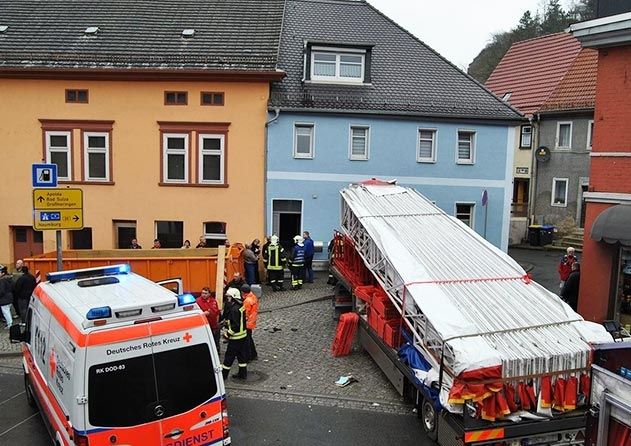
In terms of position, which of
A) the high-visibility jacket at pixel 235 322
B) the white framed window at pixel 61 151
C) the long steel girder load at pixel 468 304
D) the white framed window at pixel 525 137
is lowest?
the high-visibility jacket at pixel 235 322

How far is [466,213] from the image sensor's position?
2072 centimetres

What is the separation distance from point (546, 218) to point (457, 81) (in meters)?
10.9

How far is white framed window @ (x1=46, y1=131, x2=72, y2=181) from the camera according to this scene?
63.5ft

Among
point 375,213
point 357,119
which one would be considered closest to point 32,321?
point 375,213

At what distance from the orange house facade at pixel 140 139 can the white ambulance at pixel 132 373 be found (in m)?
12.8

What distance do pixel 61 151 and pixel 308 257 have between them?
9282mm

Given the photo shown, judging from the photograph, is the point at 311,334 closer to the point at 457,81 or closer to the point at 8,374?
the point at 8,374

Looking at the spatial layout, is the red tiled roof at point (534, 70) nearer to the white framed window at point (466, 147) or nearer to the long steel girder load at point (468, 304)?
the white framed window at point (466, 147)

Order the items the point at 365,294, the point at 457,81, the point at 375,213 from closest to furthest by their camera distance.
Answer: the point at 365,294
the point at 375,213
the point at 457,81

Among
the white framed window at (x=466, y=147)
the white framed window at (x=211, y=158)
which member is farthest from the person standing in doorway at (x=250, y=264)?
the white framed window at (x=466, y=147)

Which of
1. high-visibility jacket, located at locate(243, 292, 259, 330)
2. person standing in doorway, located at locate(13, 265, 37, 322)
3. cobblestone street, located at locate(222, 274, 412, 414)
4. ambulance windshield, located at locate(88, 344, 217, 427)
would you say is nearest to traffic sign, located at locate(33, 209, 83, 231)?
high-visibility jacket, located at locate(243, 292, 259, 330)

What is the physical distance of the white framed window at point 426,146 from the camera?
20.0 m

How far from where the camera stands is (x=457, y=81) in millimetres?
21328

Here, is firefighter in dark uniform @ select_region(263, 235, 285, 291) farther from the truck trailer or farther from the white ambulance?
the white ambulance
